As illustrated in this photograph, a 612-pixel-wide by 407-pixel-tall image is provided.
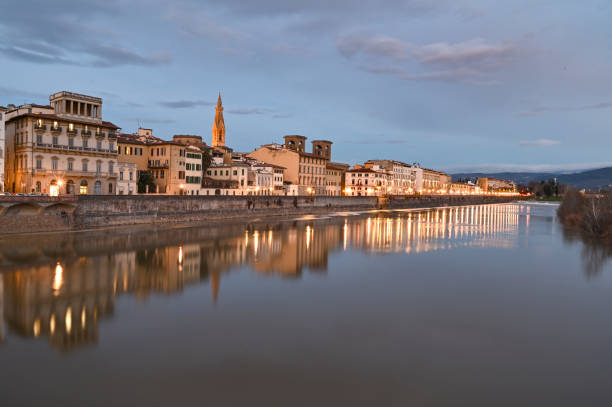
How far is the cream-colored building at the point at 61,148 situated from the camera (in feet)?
127

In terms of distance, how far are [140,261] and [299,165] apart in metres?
59.7

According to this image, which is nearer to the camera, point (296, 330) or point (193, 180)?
point (296, 330)

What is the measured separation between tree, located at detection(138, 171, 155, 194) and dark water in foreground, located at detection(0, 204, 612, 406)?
87.3 feet

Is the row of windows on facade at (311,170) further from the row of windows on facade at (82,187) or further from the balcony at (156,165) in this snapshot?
the row of windows on facade at (82,187)

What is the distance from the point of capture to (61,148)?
39.9m

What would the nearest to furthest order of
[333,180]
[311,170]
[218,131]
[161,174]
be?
[161,174], [311,170], [333,180], [218,131]

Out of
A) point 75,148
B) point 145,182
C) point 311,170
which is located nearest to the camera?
point 75,148

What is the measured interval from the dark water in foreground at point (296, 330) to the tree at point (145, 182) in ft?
87.3

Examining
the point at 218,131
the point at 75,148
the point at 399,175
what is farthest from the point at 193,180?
the point at 399,175

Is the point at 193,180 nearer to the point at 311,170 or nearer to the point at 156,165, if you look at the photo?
the point at 156,165

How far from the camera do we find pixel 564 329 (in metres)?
14.0

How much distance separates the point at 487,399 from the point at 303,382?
164 inches

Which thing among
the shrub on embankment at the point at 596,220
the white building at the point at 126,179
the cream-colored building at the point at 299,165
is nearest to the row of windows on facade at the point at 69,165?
the white building at the point at 126,179

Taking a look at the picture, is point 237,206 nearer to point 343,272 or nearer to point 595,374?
point 343,272
